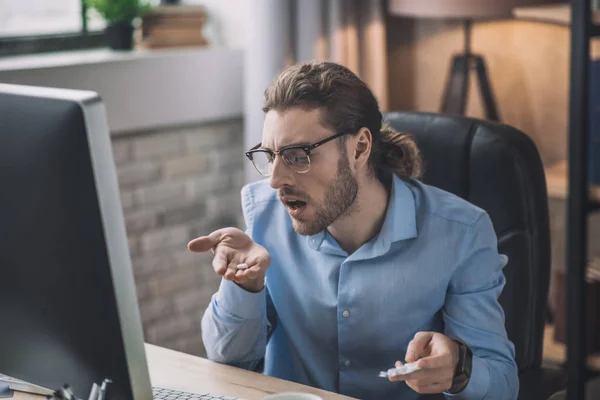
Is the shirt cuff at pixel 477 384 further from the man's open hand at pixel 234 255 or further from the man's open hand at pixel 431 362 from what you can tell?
the man's open hand at pixel 234 255

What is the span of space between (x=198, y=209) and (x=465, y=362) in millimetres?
1697

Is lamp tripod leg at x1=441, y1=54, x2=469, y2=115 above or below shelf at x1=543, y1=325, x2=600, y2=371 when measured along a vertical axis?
above

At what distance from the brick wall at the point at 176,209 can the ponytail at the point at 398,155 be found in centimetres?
124

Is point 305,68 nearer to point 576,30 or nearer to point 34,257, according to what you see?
point 34,257

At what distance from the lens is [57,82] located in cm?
247

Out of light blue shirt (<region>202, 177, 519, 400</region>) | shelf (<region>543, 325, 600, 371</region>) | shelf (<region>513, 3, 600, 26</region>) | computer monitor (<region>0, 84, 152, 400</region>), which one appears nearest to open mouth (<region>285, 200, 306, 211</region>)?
light blue shirt (<region>202, 177, 519, 400</region>)

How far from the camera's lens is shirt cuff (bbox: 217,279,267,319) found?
57.4 inches

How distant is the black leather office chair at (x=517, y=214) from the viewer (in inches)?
61.1

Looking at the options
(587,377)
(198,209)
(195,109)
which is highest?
(195,109)

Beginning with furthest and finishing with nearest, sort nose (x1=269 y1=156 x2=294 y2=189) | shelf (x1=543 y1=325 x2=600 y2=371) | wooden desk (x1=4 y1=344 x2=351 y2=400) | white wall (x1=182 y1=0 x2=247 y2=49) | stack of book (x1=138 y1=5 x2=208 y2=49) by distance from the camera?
white wall (x1=182 y1=0 x2=247 y2=49)
stack of book (x1=138 y1=5 x2=208 y2=49)
shelf (x1=543 y1=325 x2=600 y2=371)
nose (x1=269 y1=156 x2=294 y2=189)
wooden desk (x1=4 y1=344 x2=351 y2=400)

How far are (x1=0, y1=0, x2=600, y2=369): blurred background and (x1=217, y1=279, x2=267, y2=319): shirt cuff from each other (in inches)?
48.9

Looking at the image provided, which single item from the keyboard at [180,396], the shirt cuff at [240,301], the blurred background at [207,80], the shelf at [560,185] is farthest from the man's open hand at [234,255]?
the blurred background at [207,80]

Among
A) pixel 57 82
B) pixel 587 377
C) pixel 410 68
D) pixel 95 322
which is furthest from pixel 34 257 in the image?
pixel 410 68

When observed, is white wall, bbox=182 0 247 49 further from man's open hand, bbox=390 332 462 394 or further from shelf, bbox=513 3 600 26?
man's open hand, bbox=390 332 462 394
